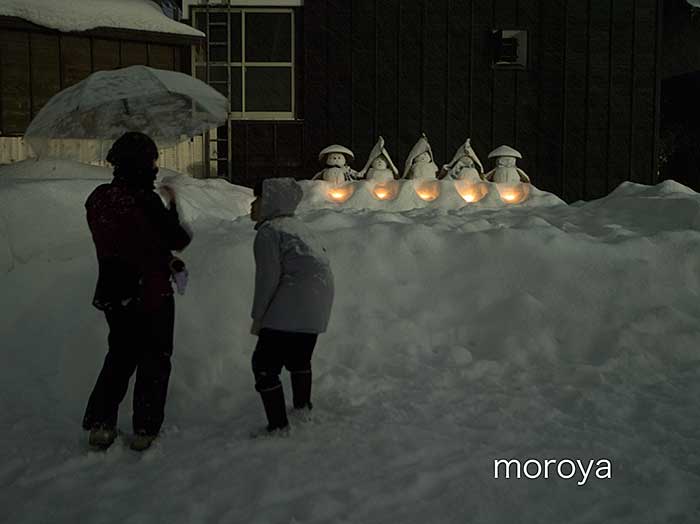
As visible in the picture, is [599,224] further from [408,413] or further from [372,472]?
[372,472]

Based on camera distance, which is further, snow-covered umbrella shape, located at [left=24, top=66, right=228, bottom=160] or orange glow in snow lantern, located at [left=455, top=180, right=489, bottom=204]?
orange glow in snow lantern, located at [left=455, top=180, right=489, bottom=204]

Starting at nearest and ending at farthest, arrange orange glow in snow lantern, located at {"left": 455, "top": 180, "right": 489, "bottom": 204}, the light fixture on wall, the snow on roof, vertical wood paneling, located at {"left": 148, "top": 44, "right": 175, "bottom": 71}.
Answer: the snow on roof → orange glow in snow lantern, located at {"left": 455, "top": 180, "right": 489, "bottom": 204} → vertical wood paneling, located at {"left": 148, "top": 44, "right": 175, "bottom": 71} → the light fixture on wall

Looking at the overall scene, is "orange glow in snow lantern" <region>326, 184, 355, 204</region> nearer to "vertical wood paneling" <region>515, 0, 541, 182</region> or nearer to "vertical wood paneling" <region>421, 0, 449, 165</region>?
"vertical wood paneling" <region>421, 0, 449, 165</region>

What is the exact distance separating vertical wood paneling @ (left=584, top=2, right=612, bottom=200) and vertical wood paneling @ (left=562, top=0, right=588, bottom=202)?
0.09m

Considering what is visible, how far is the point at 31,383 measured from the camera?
432 cm

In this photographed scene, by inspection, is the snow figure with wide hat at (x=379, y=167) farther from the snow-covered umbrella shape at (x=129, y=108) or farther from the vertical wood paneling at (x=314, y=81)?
the snow-covered umbrella shape at (x=129, y=108)

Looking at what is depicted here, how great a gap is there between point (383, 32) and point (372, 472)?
9.65m

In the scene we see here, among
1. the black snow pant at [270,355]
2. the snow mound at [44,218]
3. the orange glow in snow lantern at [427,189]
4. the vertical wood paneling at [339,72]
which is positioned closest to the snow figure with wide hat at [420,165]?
the orange glow in snow lantern at [427,189]

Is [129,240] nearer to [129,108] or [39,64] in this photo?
[129,108]

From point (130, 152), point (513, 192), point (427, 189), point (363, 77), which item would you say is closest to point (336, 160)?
point (427, 189)

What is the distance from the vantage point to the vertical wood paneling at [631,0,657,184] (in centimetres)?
1118

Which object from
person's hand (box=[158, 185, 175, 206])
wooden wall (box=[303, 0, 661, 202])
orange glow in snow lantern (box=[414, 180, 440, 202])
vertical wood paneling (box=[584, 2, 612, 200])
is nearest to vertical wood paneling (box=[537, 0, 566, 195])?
wooden wall (box=[303, 0, 661, 202])

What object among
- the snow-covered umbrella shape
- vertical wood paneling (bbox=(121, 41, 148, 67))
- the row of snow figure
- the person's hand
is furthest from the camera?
vertical wood paneling (bbox=(121, 41, 148, 67))

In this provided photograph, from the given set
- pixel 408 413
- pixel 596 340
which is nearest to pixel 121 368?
pixel 408 413
